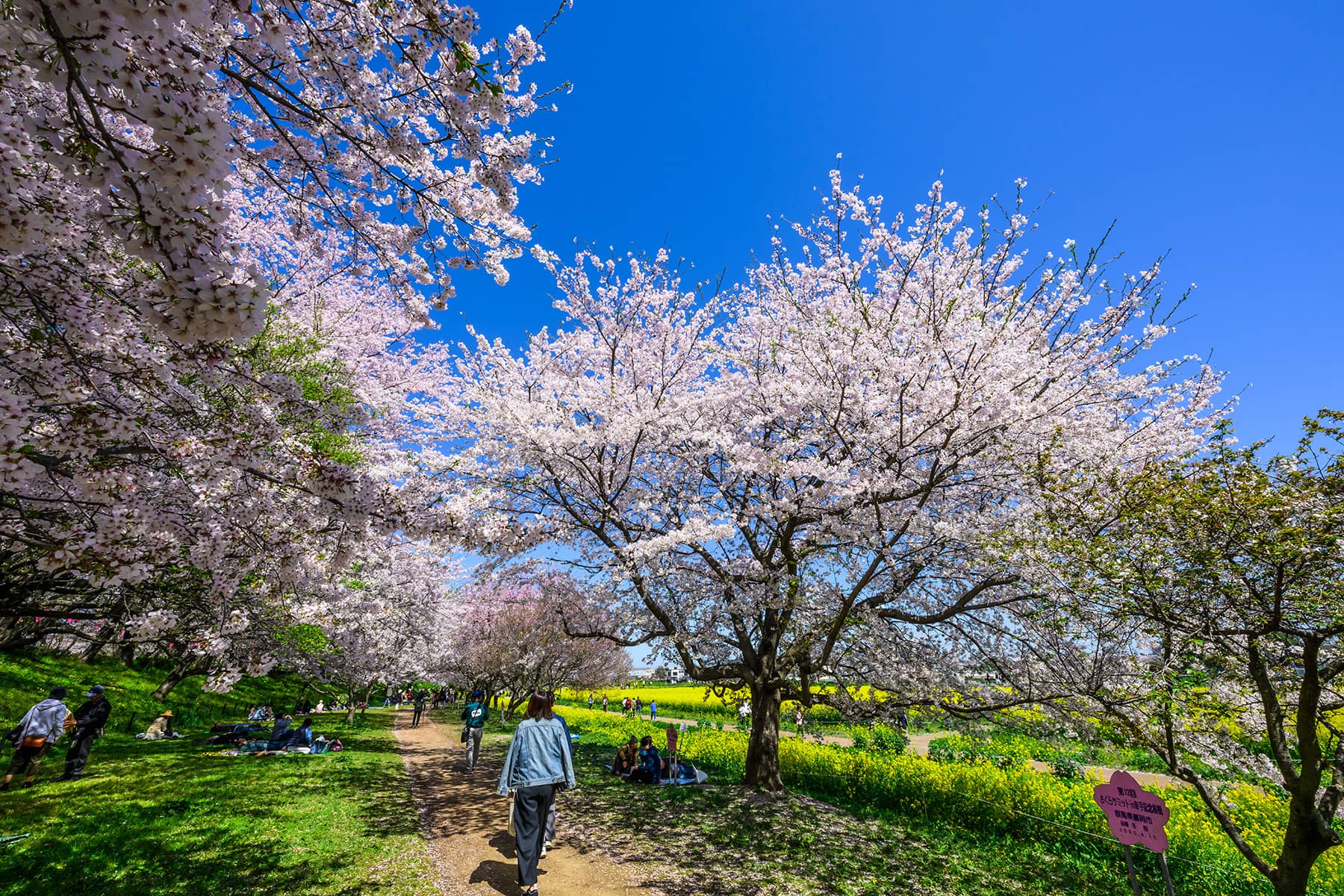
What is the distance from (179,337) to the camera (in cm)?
202

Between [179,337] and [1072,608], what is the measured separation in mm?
6332

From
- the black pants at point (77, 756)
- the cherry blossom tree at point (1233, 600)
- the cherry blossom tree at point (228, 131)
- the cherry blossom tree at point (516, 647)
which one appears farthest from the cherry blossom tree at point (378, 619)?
the cherry blossom tree at point (1233, 600)

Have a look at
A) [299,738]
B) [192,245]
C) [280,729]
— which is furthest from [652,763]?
[192,245]

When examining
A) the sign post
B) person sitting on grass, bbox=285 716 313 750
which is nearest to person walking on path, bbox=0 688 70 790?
person sitting on grass, bbox=285 716 313 750

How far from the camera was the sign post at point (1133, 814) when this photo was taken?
415cm

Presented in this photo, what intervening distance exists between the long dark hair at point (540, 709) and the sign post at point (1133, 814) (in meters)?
4.84

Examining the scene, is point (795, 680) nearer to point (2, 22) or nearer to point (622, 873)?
point (622, 873)

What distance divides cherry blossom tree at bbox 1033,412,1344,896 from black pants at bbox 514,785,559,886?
5201mm

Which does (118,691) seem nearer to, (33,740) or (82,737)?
(82,737)

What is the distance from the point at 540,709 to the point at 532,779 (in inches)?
23.7

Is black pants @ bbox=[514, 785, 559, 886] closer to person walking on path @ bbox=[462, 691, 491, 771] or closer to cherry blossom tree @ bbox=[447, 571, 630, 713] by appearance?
person walking on path @ bbox=[462, 691, 491, 771]

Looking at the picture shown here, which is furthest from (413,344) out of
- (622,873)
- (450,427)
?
(622,873)

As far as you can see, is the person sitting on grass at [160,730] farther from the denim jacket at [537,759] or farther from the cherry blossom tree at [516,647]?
the denim jacket at [537,759]

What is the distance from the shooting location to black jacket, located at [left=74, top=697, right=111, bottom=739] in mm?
8211
